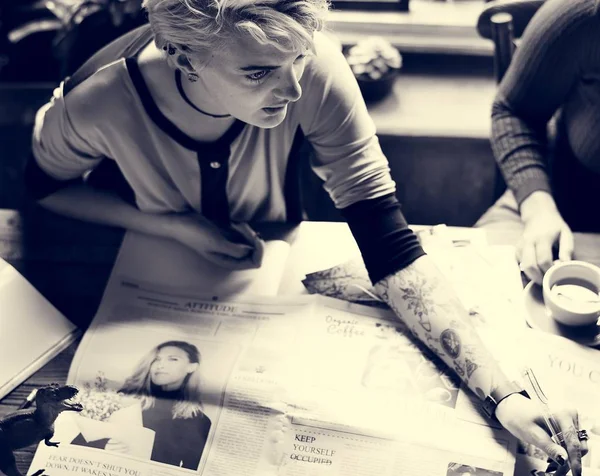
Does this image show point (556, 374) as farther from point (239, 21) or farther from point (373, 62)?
point (373, 62)

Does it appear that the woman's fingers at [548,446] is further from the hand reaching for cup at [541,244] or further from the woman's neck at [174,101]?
the woman's neck at [174,101]

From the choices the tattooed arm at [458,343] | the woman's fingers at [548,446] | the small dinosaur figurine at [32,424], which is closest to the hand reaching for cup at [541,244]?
the tattooed arm at [458,343]

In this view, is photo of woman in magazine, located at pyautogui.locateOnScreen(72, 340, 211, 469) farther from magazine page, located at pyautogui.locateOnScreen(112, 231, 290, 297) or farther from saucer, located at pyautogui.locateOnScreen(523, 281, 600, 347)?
saucer, located at pyautogui.locateOnScreen(523, 281, 600, 347)

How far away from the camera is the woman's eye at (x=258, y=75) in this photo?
2.39 ft

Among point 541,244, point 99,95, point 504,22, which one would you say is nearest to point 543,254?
point 541,244

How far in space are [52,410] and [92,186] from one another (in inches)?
13.5

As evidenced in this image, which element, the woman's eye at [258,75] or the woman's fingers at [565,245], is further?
the woman's fingers at [565,245]

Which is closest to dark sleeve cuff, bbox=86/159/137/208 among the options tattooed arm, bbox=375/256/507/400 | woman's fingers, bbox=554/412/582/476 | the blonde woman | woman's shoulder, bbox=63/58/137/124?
the blonde woman

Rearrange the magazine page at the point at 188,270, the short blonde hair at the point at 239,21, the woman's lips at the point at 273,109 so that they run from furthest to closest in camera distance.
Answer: the magazine page at the point at 188,270, the woman's lips at the point at 273,109, the short blonde hair at the point at 239,21

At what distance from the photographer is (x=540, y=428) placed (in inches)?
27.7

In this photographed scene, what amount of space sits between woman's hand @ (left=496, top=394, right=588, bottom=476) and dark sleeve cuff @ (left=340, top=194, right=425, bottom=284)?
21cm

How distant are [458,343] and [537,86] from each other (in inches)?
15.5

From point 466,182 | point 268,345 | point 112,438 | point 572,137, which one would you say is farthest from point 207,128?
point 466,182

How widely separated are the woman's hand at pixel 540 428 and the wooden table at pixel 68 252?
253 millimetres
